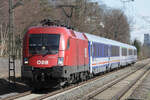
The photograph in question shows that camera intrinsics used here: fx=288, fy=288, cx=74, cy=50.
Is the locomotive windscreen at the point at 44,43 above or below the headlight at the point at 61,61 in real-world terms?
above

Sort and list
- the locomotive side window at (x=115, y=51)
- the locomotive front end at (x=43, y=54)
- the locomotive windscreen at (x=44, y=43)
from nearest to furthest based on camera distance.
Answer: the locomotive front end at (x=43, y=54) < the locomotive windscreen at (x=44, y=43) < the locomotive side window at (x=115, y=51)

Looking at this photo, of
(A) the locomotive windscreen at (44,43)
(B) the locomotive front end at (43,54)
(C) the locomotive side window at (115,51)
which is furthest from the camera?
(C) the locomotive side window at (115,51)

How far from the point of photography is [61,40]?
43.6 ft

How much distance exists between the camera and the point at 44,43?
526 inches

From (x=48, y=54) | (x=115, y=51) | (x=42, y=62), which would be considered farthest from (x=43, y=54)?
(x=115, y=51)

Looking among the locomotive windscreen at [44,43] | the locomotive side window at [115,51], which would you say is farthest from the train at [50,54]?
the locomotive side window at [115,51]

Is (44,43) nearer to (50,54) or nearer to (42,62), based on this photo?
(50,54)

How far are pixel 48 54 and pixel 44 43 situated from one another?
0.64 meters

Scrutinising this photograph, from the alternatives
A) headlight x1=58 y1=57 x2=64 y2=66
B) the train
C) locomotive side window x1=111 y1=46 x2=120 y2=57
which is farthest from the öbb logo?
locomotive side window x1=111 y1=46 x2=120 y2=57

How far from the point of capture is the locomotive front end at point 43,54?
12.8 metres

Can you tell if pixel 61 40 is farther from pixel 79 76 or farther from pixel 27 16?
pixel 27 16

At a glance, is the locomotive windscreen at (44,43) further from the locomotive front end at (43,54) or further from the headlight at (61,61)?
the headlight at (61,61)

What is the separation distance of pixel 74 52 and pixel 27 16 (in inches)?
771

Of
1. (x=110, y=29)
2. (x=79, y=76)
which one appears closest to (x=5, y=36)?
(x=79, y=76)
